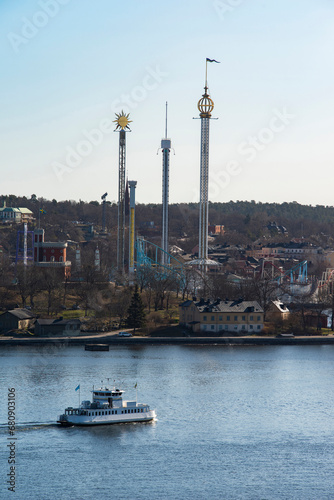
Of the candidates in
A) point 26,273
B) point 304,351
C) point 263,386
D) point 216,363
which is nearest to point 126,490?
point 263,386

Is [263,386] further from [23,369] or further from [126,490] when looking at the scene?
[126,490]

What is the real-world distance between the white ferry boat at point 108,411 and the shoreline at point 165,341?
2656cm

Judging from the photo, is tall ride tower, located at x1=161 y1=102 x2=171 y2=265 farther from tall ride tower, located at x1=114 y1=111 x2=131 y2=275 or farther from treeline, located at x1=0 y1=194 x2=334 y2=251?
treeline, located at x1=0 y1=194 x2=334 y2=251

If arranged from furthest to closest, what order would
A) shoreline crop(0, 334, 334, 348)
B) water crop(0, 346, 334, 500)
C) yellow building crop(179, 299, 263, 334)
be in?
yellow building crop(179, 299, 263, 334), shoreline crop(0, 334, 334, 348), water crop(0, 346, 334, 500)

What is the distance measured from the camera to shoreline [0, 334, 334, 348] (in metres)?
67.8

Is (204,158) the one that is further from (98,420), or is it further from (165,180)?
(98,420)

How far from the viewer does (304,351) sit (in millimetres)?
66250

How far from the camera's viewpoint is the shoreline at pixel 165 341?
222 feet

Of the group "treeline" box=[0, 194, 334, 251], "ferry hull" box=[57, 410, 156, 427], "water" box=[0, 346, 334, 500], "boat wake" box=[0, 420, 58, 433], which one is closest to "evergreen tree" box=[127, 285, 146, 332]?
"water" box=[0, 346, 334, 500]

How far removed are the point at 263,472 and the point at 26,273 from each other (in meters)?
54.4

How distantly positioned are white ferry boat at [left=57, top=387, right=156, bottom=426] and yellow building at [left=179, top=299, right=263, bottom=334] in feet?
106

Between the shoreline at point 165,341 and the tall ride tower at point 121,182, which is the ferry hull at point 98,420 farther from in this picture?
the tall ride tower at point 121,182

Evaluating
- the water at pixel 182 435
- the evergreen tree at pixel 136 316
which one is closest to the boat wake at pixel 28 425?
the water at pixel 182 435

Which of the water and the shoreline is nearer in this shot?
the water
